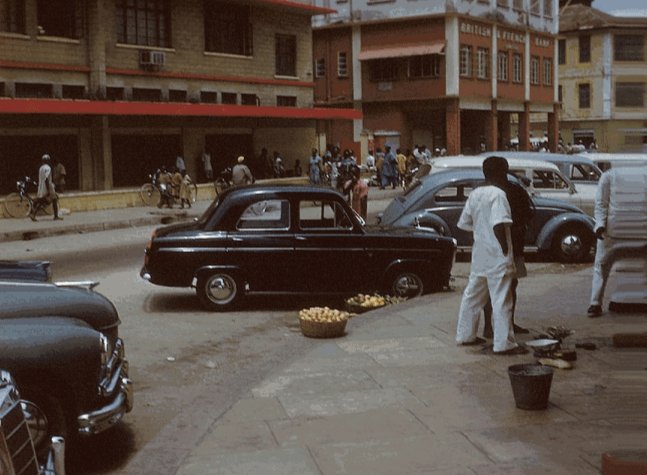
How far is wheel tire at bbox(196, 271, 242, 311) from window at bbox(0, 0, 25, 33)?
21.7 m

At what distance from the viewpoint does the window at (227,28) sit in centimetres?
3969

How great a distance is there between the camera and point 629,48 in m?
6.66

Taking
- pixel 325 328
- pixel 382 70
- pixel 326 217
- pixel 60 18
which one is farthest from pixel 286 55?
pixel 325 328

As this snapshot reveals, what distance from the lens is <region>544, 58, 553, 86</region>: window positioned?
201 ft

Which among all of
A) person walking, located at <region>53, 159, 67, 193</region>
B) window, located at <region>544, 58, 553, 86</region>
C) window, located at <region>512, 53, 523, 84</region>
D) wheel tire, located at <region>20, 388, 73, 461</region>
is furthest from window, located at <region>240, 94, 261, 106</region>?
wheel tire, located at <region>20, 388, 73, 461</region>

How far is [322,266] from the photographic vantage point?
12.8 metres

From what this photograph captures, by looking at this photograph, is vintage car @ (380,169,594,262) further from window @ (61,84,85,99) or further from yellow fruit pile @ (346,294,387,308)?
window @ (61,84,85,99)

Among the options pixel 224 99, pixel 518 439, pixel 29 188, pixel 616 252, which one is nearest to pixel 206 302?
pixel 616 252

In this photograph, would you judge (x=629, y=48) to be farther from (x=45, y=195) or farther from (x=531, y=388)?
(x=45, y=195)

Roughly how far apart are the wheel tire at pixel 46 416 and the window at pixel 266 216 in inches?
259

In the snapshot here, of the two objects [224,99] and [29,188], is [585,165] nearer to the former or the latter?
[29,188]

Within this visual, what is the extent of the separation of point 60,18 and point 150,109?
429cm

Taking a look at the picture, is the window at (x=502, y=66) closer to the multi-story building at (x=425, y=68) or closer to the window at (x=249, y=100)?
the multi-story building at (x=425, y=68)

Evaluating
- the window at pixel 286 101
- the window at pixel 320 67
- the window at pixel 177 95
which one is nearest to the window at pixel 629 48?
the window at pixel 177 95
